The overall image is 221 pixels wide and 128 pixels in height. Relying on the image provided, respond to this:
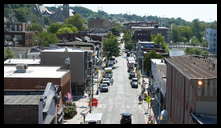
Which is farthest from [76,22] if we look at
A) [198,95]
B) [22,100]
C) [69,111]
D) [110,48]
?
[198,95]

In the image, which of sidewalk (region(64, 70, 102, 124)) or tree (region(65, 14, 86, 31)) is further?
tree (region(65, 14, 86, 31))

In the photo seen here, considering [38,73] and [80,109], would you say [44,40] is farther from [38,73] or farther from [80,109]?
[80,109]

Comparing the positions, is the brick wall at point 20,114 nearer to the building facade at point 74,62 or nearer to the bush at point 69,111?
the bush at point 69,111

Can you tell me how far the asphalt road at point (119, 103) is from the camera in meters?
18.8

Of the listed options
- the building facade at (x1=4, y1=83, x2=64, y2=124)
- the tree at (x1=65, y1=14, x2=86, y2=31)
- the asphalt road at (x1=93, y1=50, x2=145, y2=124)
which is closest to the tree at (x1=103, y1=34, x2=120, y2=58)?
the asphalt road at (x1=93, y1=50, x2=145, y2=124)

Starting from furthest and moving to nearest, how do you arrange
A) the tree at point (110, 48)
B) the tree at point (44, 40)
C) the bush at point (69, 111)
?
the tree at point (44, 40) → the tree at point (110, 48) → the bush at point (69, 111)

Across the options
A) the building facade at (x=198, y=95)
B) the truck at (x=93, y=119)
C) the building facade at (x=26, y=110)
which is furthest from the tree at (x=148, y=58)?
the building facade at (x=26, y=110)

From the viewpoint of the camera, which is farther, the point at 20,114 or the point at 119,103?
the point at 119,103

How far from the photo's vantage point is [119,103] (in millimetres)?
23031

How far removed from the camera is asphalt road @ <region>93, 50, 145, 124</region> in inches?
738

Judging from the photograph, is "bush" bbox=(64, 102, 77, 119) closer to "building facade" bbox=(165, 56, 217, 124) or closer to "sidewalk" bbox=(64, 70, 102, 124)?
"sidewalk" bbox=(64, 70, 102, 124)
